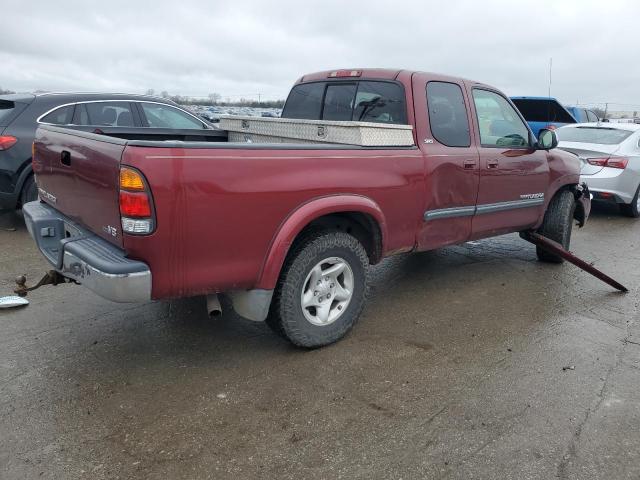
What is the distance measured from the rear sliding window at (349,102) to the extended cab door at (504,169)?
2.87 ft

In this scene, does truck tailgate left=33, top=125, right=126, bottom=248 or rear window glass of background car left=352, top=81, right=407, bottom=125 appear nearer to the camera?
truck tailgate left=33, top=125, right=126, bottom=248

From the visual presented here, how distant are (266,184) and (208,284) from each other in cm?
65

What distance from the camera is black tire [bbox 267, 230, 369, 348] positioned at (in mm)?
3398

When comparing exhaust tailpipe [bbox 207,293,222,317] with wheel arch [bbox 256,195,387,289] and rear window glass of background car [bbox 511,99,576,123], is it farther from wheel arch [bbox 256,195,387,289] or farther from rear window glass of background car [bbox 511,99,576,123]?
rear window glass of background car [bbox 511,99,576,123]

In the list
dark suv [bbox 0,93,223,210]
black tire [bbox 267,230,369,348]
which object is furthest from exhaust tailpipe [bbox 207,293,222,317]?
dark suv [bbox 0,93,223,210]

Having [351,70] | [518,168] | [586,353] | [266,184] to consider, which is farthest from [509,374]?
[351,70]

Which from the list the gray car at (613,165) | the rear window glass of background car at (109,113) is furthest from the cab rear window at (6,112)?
the gray car at (613,165)

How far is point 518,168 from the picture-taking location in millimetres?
5066

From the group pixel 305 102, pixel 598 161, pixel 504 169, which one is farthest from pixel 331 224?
pixel 598 161

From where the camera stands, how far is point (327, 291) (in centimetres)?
366

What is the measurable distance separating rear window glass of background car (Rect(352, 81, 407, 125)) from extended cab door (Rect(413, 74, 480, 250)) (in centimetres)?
13

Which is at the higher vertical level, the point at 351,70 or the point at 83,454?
the point at 351,70

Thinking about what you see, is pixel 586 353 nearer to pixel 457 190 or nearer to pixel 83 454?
pixel 457 190

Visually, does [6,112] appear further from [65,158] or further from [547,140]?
[547,140]
